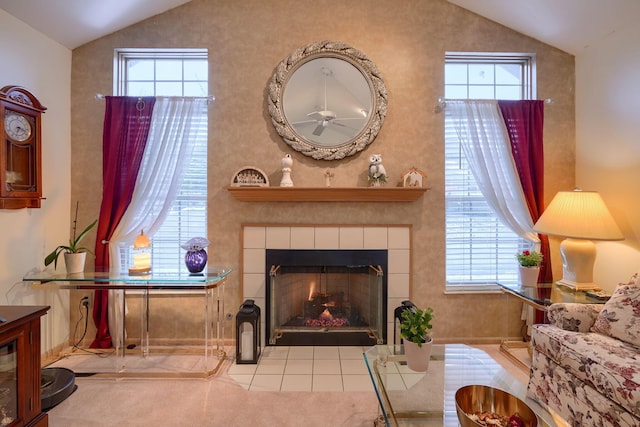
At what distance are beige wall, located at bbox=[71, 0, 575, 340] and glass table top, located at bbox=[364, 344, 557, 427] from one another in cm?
118

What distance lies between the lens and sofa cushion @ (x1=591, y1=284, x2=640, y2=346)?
1.98 meters

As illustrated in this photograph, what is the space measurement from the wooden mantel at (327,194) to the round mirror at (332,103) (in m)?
0.35

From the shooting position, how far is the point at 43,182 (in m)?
2.86

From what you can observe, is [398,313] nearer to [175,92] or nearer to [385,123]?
[385,123]

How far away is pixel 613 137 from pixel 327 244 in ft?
8.46

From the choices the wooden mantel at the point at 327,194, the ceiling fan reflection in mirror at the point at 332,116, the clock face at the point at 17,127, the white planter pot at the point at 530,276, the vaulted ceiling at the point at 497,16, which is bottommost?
the white planter pot at the point at 530,276

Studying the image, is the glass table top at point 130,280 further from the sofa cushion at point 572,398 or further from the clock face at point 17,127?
the sofa cushion at point 572,398

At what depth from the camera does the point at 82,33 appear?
118 inches

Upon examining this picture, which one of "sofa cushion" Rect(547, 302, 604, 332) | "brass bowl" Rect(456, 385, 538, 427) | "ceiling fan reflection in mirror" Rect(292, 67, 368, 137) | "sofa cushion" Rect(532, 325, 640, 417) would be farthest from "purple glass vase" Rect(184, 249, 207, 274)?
"sofa cushion" Rect(547, 302, 604, 332)

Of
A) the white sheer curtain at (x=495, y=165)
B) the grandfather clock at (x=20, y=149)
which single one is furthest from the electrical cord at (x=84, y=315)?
the white sheer curtain at (x=495, y=165)

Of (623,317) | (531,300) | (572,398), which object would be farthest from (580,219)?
(572,398)

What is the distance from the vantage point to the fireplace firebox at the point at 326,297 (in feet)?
10.4

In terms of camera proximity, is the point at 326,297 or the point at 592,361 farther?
the point at 326,297

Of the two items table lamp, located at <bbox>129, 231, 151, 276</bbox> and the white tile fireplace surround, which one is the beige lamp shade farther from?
table lamp, located at <bbox>129, 231, 151, 276</bbox>
